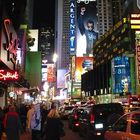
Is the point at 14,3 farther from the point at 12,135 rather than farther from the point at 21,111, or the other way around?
the point at 12,135

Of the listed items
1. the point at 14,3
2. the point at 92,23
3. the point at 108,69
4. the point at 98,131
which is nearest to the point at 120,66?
the point at 108,69

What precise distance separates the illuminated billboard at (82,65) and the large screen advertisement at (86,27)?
15501mm

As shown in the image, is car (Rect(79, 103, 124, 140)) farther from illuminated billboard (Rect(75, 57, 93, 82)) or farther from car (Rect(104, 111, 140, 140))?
illuminated billboard (Rect(75, 57, 93, 82))

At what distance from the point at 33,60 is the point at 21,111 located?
180 ft

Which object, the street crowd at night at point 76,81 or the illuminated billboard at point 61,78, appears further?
the illuminated billboard at point 61,78

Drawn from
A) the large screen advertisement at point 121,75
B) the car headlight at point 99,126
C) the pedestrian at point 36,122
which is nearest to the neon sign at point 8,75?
the car headlight at point 99,126

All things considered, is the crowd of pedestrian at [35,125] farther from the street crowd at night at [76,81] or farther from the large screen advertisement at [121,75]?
the large screen advertisement at [121,75]

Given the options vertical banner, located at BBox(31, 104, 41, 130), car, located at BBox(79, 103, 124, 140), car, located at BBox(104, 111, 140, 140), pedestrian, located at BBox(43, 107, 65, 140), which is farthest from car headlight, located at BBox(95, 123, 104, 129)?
car, located at BBox(104, 111, 140, 140)

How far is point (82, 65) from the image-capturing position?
154m

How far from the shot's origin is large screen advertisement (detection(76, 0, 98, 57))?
17500 cm

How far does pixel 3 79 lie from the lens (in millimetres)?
28969

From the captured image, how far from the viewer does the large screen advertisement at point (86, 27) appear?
175000 mm

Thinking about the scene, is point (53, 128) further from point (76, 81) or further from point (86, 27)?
point (86, 27)

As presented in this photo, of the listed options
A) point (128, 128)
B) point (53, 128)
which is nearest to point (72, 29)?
point (53, 128)
